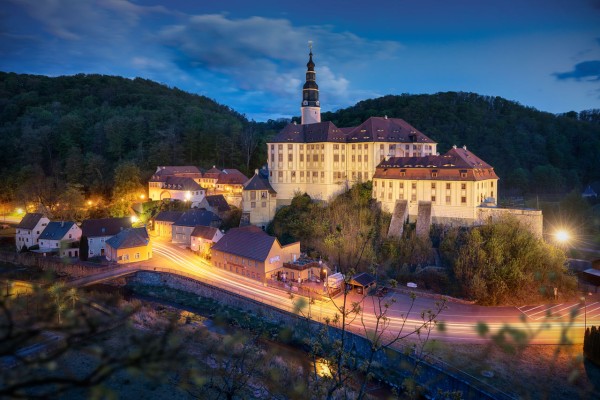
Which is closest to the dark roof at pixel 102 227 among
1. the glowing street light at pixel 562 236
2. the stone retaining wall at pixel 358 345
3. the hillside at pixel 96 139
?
the stone retaining wall at pixel 358 345

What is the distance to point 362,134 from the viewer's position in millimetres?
36219

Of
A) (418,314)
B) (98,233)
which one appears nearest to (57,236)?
(98,233)

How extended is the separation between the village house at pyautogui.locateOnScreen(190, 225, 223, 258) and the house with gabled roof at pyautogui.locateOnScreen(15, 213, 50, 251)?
43.8ft

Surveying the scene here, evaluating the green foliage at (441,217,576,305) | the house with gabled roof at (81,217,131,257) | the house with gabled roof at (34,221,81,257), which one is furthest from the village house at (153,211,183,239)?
the green foliage at (441,217,576,305)

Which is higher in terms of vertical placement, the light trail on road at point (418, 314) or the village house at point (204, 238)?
the village house at point (204, 238)

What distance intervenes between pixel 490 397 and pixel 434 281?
12277 mm

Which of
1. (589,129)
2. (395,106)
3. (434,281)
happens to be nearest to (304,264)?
(434,281)

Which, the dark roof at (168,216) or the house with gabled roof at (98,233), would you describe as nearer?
the house with gabled roof at (98,233)

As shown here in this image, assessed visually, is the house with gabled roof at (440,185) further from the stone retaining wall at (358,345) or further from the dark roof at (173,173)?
the dark roof at (173,173)

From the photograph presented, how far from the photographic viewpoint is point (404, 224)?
3103cm

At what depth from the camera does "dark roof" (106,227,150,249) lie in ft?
102

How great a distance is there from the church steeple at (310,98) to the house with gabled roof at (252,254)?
15.8 meters

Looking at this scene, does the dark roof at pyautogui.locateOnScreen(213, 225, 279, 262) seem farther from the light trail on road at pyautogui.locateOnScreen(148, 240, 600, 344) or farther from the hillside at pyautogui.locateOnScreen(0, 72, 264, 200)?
the hillside at pyautogui.locateOnScreen(0, 72, 264, 200)

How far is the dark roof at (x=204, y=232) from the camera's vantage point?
33.2m
